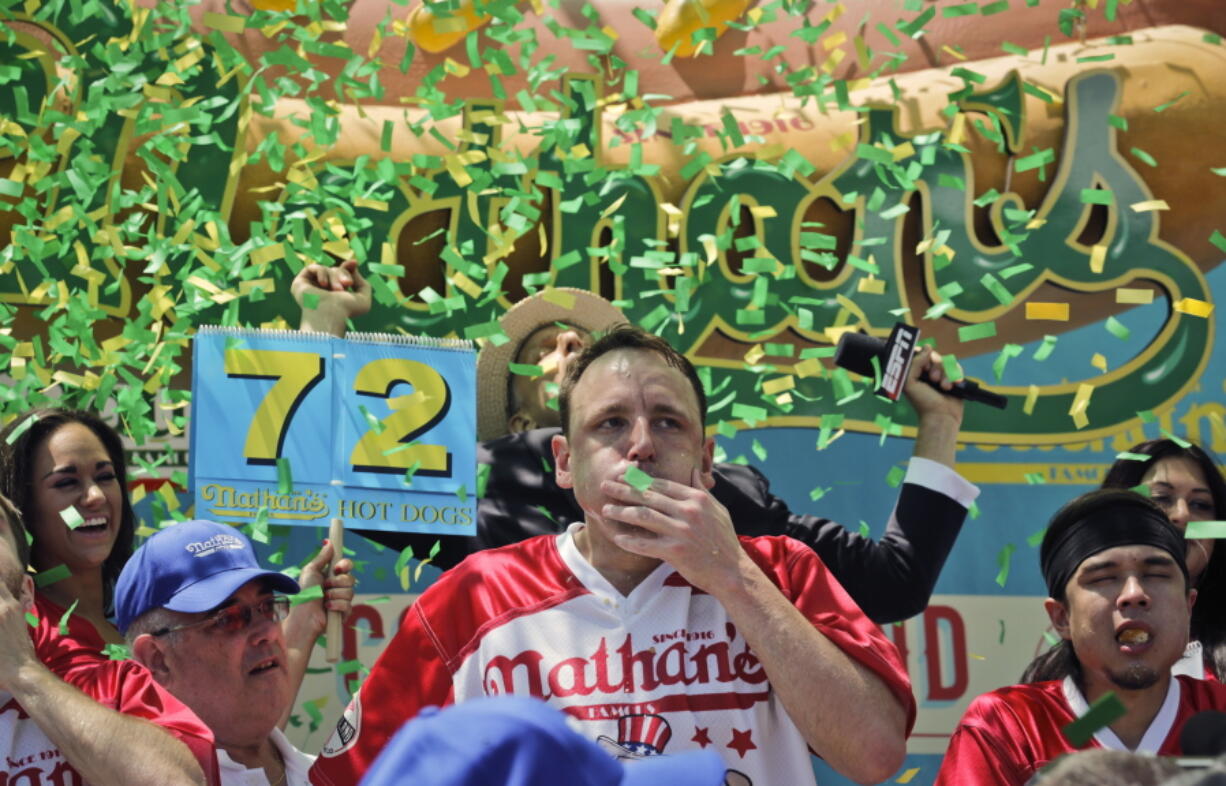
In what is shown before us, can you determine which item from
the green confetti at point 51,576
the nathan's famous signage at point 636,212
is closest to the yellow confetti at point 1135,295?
the nathan's famous signage at point 636,212

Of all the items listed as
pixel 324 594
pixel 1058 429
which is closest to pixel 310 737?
pixel 324 594

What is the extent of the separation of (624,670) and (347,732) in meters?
0.45

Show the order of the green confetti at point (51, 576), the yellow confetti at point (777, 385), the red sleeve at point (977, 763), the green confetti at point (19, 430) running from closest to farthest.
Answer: the red sleeve at point (977, 763)
the green confetti at point (51, 576)
the green confetti at point (19, 430)
the yellow confetti at point (777, 385)

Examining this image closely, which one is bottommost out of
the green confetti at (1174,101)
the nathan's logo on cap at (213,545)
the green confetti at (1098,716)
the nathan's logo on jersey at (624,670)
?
the nathan's logo on jersey at (624,670)

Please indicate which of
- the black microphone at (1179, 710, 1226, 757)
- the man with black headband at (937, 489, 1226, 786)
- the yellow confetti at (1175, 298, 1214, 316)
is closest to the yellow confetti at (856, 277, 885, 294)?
the yellow confetti at (1175, 298, 1214, 316)

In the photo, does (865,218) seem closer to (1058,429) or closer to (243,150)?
(1058,429)

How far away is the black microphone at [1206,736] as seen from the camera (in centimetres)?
152

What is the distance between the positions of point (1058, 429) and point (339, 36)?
7.28 feet

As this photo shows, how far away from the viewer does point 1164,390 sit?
163 inches

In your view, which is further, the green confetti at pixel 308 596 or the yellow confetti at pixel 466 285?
the yellow confetti at pixel 466 285

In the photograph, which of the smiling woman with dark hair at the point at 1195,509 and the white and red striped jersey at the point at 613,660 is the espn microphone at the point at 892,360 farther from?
the white and red striped jersey at the point at 613,660

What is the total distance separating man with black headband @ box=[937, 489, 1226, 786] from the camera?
2682mm

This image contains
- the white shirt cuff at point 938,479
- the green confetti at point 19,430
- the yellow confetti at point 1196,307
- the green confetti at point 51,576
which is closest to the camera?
the green confetti at point 51,576

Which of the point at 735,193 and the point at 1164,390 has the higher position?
the point at 735,193
